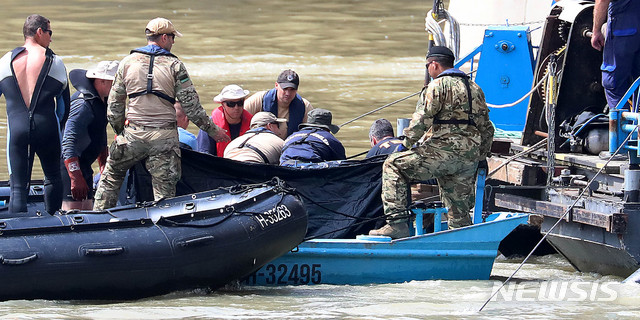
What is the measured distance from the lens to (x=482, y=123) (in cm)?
823

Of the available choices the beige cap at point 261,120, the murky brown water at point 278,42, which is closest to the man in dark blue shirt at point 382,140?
the beige cap at point 261,120

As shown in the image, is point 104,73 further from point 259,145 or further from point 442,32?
point 442,32

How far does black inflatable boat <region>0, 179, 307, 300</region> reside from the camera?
7.23 meters

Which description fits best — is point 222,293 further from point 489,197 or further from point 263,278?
point 489,197

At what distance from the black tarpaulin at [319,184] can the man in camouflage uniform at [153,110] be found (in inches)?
11.0

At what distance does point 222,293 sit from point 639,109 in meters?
3.24

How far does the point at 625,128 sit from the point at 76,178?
12.6 ft

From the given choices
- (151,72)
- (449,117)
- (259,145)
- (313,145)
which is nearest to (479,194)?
(449,117)

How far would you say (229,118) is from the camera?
993cm

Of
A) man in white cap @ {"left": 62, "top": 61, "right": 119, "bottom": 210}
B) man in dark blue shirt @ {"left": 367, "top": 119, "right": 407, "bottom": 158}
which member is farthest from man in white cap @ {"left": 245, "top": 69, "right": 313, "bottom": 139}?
man in white cap @ {"left": 62, "top": 61, "right": 119, "bottom": 210}

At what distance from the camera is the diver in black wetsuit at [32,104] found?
817 cm

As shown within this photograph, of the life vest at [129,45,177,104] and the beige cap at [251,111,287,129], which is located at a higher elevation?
the life vest at [129,45,177,104]

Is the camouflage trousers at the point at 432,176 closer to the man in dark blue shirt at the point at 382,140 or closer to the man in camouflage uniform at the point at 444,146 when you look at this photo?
the man in camouflage uniform at the point at 444,146

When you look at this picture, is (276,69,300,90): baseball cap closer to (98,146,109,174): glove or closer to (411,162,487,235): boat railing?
(98,146,109,174): glove
